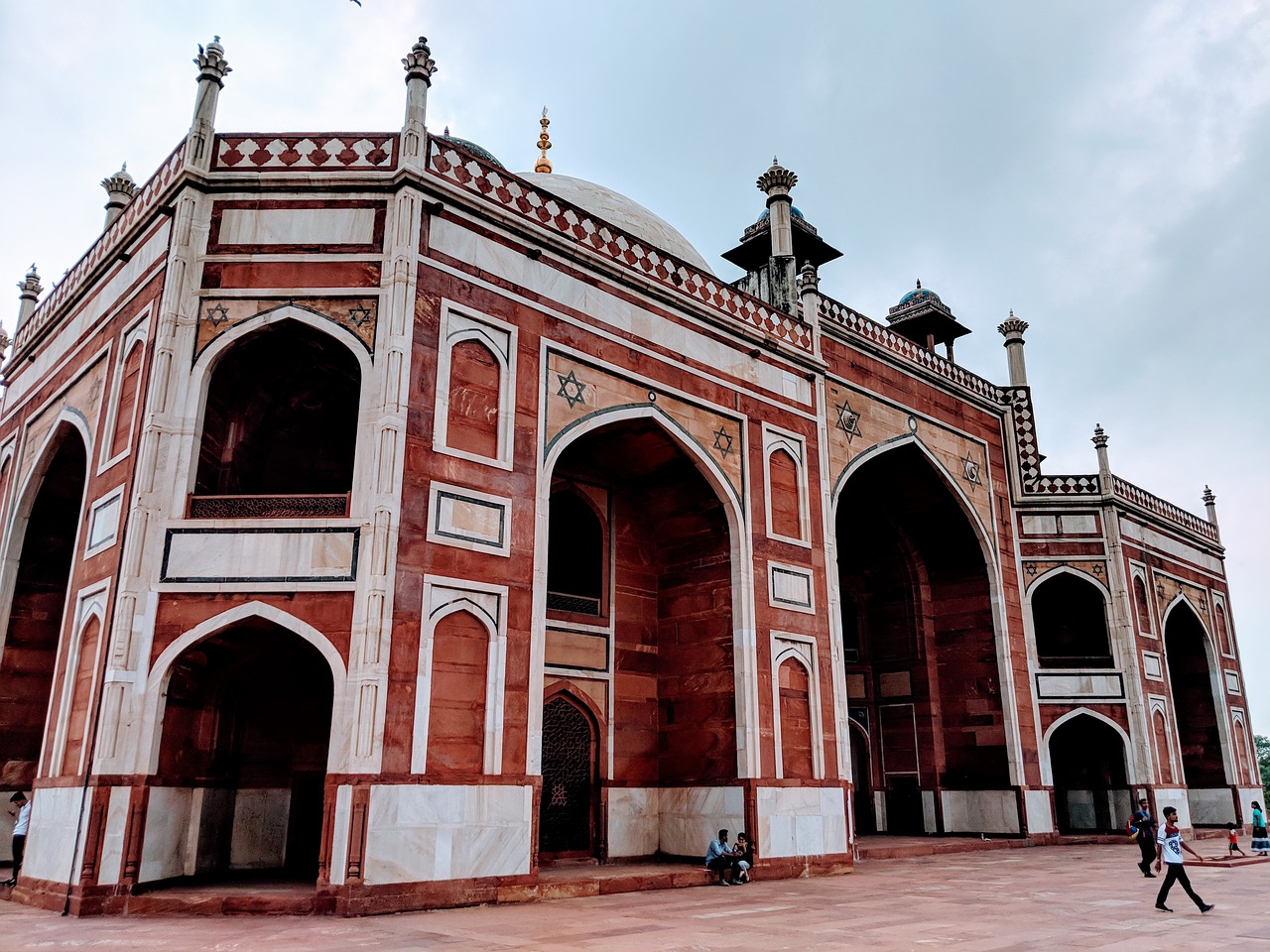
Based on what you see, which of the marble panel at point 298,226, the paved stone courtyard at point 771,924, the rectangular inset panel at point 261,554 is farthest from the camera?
the marble panel at point 298,226

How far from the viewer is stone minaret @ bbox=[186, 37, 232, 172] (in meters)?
11.0

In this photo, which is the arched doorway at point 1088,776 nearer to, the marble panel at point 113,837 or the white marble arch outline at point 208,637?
the white marble arch outline at point 208,637

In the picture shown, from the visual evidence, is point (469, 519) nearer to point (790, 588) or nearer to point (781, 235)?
point (790, 588)

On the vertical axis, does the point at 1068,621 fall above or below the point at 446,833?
above

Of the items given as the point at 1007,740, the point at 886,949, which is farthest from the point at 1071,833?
the point at 886,949

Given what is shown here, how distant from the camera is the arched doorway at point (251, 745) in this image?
1018cm

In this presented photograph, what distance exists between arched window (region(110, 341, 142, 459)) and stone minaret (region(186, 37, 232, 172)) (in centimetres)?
215

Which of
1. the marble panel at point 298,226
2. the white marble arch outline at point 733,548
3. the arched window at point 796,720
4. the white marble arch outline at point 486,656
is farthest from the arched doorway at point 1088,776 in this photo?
the marble panel at point 298,226

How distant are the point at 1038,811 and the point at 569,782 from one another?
9.88m

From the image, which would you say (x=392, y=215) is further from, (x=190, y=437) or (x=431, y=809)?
(x=431, y=809)

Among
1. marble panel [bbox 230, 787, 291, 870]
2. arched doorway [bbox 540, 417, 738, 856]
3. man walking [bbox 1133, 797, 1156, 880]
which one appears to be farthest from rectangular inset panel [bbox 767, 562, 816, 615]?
marble panel [bbox 230, 787, 291, 870]

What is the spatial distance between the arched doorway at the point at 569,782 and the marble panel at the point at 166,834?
14.1 ft

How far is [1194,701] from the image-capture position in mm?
24062

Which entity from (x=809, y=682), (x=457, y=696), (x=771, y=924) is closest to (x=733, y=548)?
(x=809, y=682)
